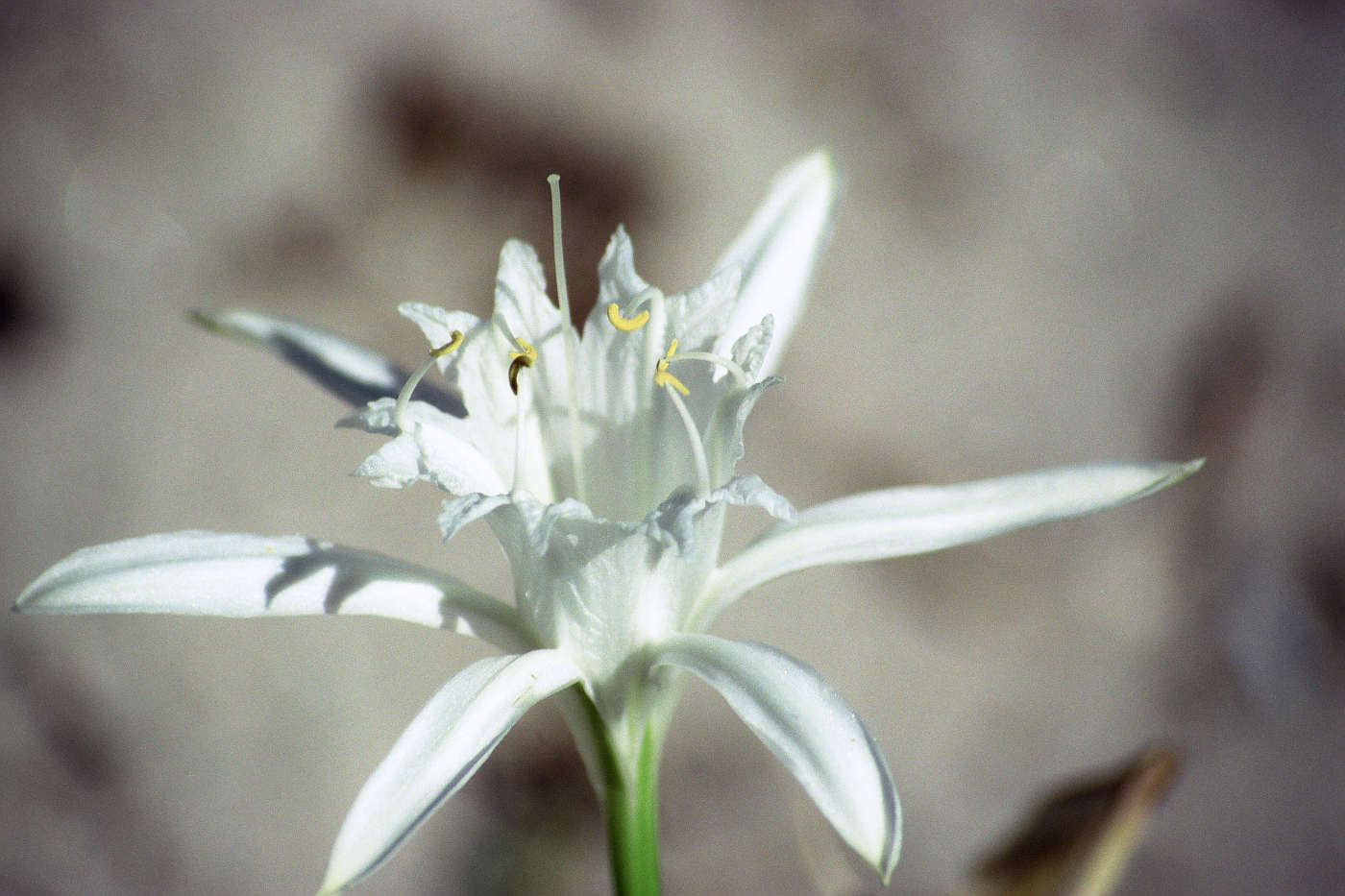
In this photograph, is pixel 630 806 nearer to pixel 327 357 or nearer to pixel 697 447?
pixel 697 447

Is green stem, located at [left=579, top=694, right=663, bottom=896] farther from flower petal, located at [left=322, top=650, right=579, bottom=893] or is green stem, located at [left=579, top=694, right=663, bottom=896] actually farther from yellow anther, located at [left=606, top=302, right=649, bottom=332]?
yellow anther, located at [left=606, top=302, right=649, bottom=332]

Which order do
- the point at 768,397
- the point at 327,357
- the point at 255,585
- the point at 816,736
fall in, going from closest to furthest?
1. the point at 816,736
2. the point at 255,585
3. the point at 327,357
4. the point at 768,397

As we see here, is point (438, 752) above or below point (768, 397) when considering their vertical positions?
below

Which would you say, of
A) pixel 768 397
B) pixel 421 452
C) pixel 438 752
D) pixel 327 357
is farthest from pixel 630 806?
pixel 768 397

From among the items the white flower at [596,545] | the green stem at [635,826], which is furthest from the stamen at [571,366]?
the green stem at [635,826]

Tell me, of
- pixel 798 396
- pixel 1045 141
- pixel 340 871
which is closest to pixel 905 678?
pixel 798 396

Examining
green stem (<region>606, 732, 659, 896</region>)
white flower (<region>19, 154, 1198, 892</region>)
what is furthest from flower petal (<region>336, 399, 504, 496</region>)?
green stem (<region>606, 732, 659, 896</region>)

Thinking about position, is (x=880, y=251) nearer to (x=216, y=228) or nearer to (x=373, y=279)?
(x=373, y=279)

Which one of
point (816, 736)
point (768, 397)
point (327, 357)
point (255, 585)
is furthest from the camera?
point (768, 397)
